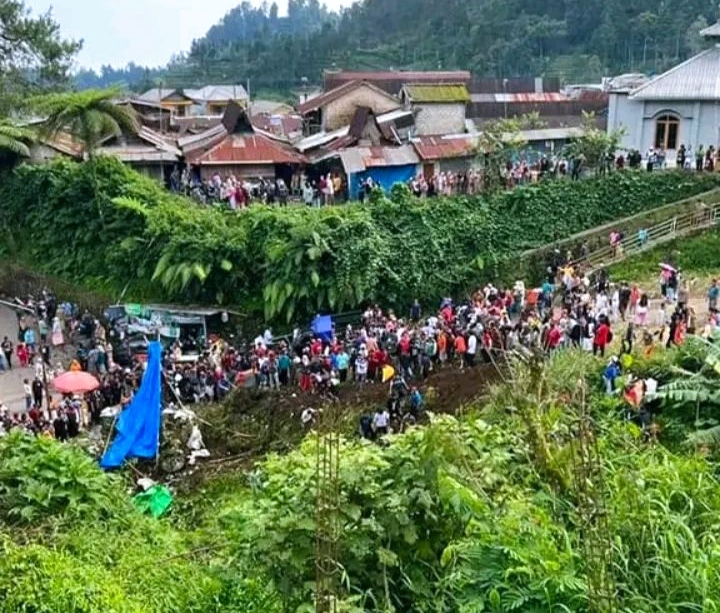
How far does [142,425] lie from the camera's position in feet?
52.4

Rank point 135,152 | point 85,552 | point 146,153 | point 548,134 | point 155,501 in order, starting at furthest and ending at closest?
point 548,134 < point 146,153 < point 135,152 < point 155,501 < point 85,552

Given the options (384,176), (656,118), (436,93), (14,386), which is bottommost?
(14,386)

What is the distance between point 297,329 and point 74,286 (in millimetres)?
8506

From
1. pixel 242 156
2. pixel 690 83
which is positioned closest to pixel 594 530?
pixel 242 156

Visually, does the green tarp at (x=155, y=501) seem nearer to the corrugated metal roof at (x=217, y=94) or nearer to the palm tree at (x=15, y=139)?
the palm tree at (x=15, y=139)

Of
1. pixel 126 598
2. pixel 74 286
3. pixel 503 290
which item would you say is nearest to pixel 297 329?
pixel 503 290

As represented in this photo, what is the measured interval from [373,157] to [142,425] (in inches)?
633

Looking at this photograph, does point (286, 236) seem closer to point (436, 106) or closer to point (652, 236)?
point (652, 236)

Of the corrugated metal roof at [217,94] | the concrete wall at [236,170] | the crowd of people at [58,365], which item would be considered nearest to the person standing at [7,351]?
the crowd of people at [58,365]

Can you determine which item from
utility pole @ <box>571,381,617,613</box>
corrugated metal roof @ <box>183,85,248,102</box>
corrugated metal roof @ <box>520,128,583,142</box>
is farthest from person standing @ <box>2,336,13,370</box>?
corrugated metal roof @ <box>183,85,248,102</box>

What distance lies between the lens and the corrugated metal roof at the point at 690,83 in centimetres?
2848

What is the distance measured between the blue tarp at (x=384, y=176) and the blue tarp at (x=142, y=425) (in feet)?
46.1

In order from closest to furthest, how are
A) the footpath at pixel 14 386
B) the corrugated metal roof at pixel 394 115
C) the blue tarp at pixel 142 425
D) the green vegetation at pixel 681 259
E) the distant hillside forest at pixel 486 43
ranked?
the blue tarp at pixel 142 425 → the footpath at pixel 14 386 → the green vegetation at pixel 681 259 → the corrugated metal roof at pixel 394 115 → the distant hillside forest at pixel 486 43

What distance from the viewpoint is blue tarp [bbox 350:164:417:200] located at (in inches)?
1144
